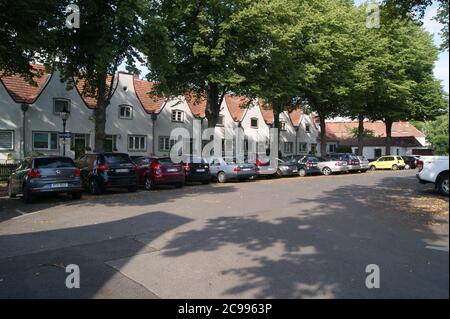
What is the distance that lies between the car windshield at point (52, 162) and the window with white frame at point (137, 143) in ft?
66.4

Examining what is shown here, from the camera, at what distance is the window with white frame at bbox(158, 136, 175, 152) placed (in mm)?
38000

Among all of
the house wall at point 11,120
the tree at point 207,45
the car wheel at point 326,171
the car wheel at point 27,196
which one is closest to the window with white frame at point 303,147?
the car wheel at point 326,171

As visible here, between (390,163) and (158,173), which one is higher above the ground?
(390,163)

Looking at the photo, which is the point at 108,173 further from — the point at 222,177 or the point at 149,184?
the point at 222,177

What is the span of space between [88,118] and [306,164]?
670 inches

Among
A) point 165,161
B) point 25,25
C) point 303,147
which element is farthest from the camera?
point 303,147

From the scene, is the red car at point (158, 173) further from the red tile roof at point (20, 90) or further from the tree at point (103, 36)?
the red tile roof at point (20, 90)

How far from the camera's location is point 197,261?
22.0 feet

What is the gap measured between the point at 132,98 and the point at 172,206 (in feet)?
81.8

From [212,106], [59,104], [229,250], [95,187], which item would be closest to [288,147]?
[212,106]

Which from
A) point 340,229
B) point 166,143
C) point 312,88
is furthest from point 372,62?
point 340,229

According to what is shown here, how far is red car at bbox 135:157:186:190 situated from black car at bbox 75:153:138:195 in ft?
4.58

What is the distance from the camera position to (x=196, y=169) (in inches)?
881

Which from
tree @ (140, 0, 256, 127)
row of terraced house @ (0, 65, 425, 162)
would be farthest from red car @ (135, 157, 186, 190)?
row of terraced house @ (0, 65, 425, 162)
